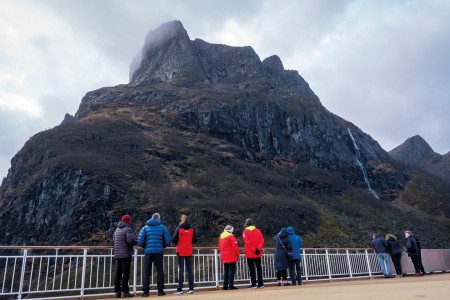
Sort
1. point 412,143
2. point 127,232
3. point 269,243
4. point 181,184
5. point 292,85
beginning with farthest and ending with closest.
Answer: point 412,143 → point 292,85 → point 181,184 → point 269,243 → point 127,232

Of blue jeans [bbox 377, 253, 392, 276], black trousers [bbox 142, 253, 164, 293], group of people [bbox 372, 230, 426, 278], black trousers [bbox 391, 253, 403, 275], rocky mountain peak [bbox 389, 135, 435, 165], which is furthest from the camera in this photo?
rocky mountain peak [bbox 389, 135, 435, 165]

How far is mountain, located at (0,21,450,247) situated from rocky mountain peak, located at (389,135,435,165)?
4833cm

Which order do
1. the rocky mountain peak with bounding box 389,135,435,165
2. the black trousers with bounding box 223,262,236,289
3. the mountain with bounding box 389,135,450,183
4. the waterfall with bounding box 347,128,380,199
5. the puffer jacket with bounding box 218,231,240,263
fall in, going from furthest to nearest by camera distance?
the rocky mountain peak with bounding box 389,135,435,165, the mountain with bounding box 389,135,450,183, the waterfall with bounding box 347,128,380,199, the black trousers with bounding box 223,262,236,289, the puffer jacket with bounding box 218,231,240,263

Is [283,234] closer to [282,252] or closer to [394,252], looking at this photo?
[282,252]

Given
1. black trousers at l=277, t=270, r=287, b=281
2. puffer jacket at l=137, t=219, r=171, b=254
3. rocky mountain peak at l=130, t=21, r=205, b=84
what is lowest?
black trousers at l=277, t=270, r=287, b=281

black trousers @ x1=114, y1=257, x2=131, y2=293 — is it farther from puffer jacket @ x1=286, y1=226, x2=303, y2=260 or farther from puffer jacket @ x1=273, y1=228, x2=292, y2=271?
puffer jacket @ x1=286, y1=226, x2=303, y2=260

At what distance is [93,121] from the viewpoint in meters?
48.8

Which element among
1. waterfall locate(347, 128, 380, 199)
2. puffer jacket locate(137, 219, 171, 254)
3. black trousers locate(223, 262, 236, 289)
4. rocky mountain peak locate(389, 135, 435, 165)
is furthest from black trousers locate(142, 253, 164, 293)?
rocky mountain peak locate(389, 135, 435, 165)

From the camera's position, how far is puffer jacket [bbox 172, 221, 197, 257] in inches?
368

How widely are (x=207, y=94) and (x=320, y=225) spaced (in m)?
34.6

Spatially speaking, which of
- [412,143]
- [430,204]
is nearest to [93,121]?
[430,204]

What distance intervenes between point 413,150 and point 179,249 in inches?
5104

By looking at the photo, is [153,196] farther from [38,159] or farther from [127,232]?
[127,232]

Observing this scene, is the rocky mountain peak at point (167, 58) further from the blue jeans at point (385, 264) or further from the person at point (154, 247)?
the person at point (154, 247)
